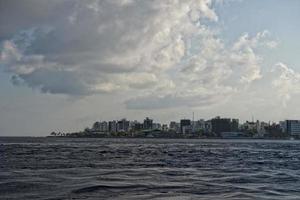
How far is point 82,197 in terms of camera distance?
90.7 ft

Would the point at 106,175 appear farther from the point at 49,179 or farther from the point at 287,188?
the point at 287,188

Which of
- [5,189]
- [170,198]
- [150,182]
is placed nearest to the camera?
[170,198]

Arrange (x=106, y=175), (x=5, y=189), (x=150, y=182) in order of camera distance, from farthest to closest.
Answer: (x=106, y=175) → (x=150, y=182) → (x=5, y=189)

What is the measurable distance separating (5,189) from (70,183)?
182 inches

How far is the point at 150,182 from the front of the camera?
1405 inches

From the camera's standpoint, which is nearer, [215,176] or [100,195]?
[100,195]

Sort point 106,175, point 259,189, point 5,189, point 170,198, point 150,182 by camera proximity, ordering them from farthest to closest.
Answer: point 106,175 < point 150,182 < point 259,189 < point 5,189 < point 170,198

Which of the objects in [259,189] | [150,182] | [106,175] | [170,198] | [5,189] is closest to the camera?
[170,198]

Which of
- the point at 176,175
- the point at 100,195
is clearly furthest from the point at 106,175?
the point at 100,195

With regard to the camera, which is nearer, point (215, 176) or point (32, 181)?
point (32, 181)

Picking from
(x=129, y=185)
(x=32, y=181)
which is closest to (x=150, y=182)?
(x=129, y=185)

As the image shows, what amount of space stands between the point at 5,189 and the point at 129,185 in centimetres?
791

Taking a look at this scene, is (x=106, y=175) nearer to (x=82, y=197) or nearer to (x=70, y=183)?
(x=70, y=183)

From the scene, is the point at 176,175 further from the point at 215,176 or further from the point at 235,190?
the point at 235,190
